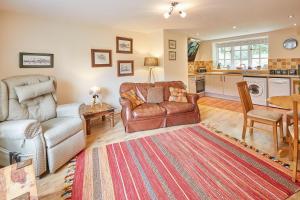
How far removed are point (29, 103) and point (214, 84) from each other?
18.5 ft

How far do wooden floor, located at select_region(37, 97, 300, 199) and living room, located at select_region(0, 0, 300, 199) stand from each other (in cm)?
2

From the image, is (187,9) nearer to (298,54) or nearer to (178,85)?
A: (178,85)

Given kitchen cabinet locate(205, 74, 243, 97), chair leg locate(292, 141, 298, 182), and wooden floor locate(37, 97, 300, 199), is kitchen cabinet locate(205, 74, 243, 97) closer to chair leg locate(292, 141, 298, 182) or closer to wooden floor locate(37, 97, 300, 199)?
wooden floor locate(37, 97, 300, 199)

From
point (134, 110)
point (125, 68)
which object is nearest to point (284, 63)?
point (125, 68)

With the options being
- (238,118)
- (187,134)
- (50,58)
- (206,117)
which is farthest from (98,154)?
(238,118)

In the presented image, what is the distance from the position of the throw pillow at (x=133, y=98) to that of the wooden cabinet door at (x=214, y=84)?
3.63 meters

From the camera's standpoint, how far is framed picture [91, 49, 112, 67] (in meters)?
4.29

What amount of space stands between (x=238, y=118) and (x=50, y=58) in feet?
13.4

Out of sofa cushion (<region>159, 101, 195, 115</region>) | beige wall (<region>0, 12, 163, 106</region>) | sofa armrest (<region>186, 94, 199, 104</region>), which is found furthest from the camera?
sofa armrest (<region>186, 94, 199, 104</region>)

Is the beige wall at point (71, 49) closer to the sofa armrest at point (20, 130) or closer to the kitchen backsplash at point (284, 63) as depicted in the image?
the sofa armrest at point (20, 130)

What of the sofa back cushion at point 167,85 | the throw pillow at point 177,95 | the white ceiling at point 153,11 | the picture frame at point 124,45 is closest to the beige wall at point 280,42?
the white ceiling at point 153,11

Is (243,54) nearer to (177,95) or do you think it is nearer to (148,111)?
(177,95)

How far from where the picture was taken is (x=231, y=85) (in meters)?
6.21

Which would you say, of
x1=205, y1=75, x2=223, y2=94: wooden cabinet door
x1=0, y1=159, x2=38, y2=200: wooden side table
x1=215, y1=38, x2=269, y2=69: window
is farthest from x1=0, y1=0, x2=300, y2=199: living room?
x1=205, y1=75, x2=223, y2=94: wooden cabinet door
